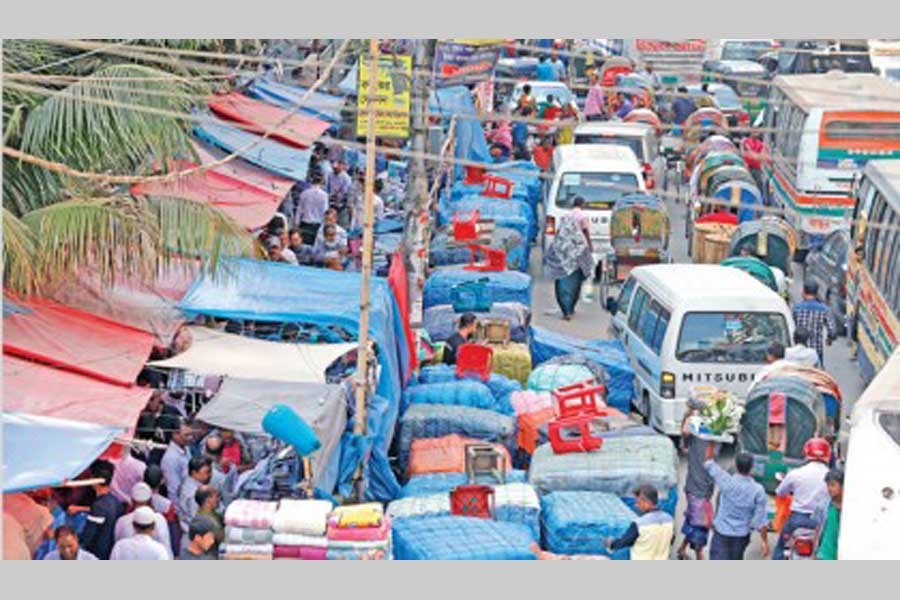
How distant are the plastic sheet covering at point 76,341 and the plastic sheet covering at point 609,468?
125 inches

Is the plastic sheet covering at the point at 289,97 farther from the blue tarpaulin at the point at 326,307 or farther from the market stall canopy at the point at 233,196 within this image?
the blue tarpaulin at the point at 326,307

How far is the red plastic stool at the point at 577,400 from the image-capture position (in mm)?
17609

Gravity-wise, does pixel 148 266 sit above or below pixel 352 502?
above

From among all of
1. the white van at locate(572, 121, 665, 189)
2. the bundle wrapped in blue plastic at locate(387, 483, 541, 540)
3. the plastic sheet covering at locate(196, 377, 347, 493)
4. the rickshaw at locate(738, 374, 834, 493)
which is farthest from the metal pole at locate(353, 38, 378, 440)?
the white van at locate(572, 121, 665, 189)

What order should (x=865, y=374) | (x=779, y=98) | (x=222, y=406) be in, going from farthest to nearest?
(x=779, y=98) → (x=865, y=374) → (x=222, y=406)

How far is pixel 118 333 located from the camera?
17.2 meters

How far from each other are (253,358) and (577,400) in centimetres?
266

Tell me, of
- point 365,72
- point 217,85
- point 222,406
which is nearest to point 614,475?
point 222,406

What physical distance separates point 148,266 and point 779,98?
19702 millimetres

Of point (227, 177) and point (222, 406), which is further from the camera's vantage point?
point (227, 177)

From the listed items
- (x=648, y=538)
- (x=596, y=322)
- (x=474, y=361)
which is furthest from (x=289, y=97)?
(x=648, y=538)

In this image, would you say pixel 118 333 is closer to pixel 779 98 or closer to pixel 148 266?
Result: pixel 148 266

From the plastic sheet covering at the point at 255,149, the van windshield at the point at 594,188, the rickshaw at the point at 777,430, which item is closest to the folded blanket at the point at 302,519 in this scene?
the rickshaw at the point at 777,430

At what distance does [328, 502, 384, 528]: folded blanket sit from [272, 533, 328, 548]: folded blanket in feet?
0.51
